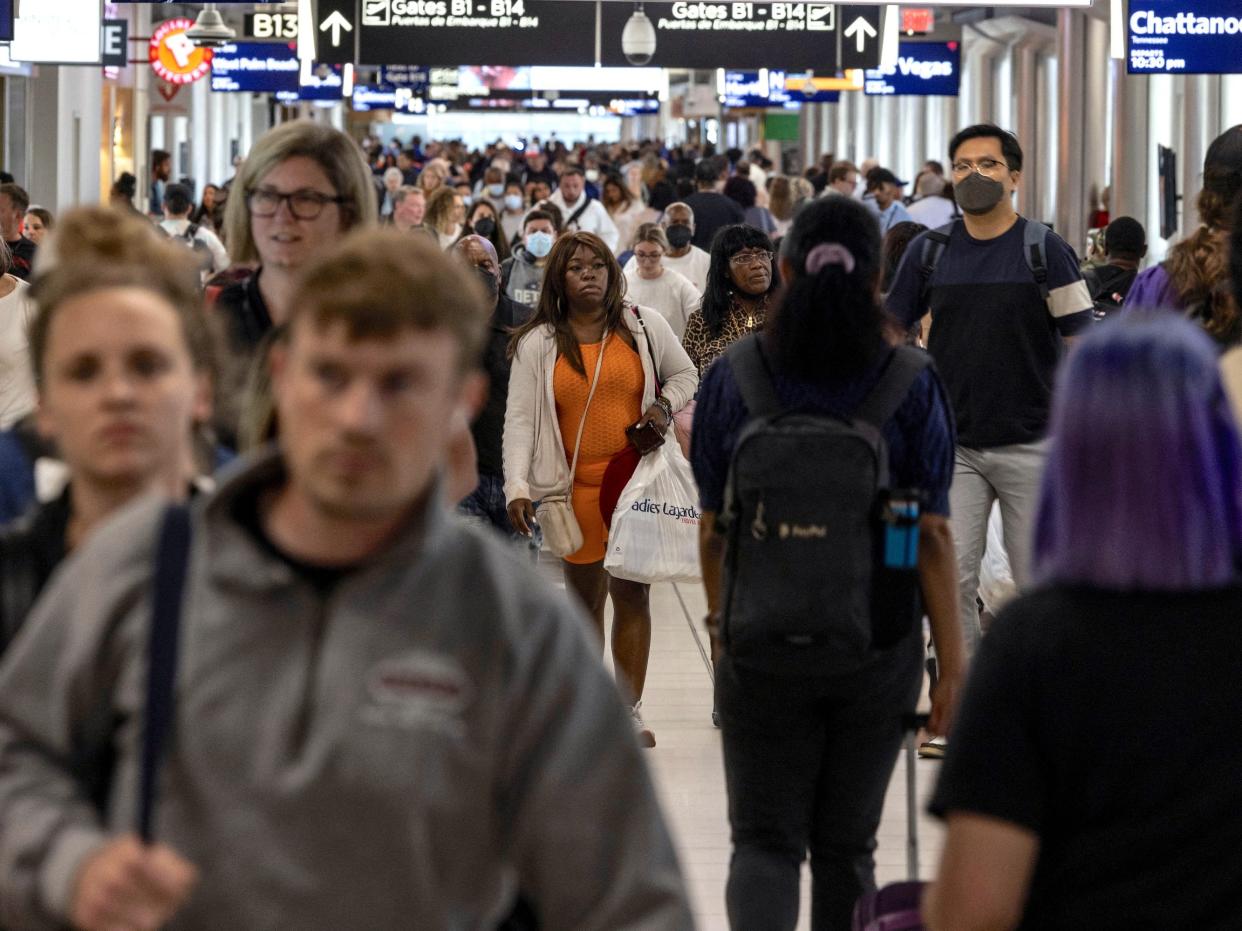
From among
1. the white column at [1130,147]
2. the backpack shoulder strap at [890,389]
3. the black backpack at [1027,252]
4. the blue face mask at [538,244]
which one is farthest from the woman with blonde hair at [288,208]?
the white column at [1130,147]

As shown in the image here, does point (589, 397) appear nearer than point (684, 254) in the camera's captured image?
Yes

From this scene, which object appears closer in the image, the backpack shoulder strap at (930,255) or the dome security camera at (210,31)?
the backpack shoulder strap at (930,255)

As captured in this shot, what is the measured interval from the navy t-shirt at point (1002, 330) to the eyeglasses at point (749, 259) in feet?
3.19

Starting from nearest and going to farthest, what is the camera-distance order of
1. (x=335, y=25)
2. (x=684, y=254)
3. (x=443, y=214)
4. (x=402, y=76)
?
(x=684, y=254) → (x=443, y=214) → (x=335, y=25) → (x=402, y=76)

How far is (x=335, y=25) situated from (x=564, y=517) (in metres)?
7.31

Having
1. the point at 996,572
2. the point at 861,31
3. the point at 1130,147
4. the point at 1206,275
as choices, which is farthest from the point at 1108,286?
the point at 1130,147

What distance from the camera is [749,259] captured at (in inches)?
268

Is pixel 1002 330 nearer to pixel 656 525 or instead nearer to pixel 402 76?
pixel 656 525

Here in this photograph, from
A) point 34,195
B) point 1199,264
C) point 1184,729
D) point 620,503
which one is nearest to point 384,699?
point 1184,729

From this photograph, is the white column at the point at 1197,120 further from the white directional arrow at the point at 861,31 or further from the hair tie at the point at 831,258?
the hair tie at the point at 831,258

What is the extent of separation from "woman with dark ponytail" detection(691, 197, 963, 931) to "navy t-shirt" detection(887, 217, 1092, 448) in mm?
2244

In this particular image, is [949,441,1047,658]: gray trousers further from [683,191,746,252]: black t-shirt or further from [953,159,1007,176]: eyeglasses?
[683,191,746,252]: black t-shirt

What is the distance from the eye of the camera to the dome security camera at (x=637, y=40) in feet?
44.1

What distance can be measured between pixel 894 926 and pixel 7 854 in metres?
1.58
